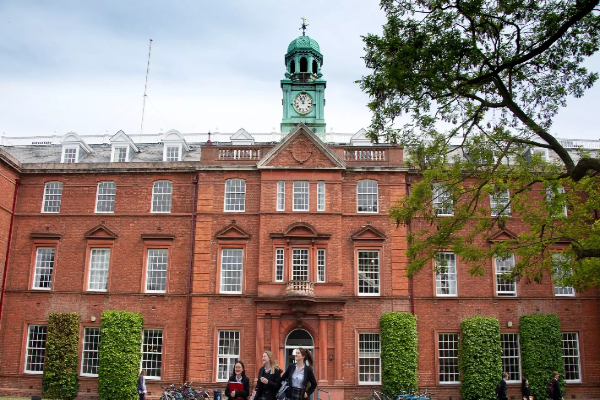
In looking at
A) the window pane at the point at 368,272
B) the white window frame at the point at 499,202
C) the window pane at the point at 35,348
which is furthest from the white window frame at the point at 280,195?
the window pane at the point at 35,348

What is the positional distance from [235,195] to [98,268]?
7.67 m

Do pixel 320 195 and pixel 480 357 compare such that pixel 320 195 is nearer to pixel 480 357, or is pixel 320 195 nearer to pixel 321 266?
pixel 321 266

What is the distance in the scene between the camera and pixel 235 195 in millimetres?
30516

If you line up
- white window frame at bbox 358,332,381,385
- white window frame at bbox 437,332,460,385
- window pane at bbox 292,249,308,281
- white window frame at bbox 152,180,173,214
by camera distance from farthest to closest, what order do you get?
white window frame at bbox 152,180,173,214 < window pane at bbox 292,249,308,281 < white window frame at bbox 437,332,460,385 < white window frame at bbox 358,332,381,385

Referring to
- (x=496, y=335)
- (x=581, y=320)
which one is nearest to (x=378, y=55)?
(x=496, y=335)

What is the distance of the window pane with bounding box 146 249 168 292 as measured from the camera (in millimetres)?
30087

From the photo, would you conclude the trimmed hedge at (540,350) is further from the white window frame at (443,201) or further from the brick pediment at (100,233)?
the brick pediment at (100,233)

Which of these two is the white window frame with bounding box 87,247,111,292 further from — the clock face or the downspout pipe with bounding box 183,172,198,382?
the clock face

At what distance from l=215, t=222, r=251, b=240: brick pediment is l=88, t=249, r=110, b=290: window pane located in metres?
5.82

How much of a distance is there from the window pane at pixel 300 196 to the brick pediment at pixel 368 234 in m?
2.74

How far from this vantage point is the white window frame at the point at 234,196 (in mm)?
30359

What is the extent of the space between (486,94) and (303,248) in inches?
559

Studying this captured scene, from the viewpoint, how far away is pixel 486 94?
17.0 meters

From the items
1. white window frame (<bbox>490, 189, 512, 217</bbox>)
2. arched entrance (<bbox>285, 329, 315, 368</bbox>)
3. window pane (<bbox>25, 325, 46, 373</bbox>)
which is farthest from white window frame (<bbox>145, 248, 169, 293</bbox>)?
white window frame (<bbox>490, 189, 512, 217</bbox>)
